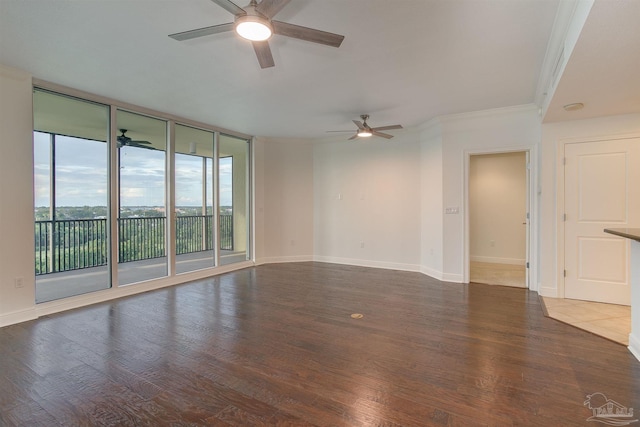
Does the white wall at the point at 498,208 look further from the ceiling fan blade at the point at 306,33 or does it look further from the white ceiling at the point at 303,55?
the ceiling fan blade at the point at 306,33

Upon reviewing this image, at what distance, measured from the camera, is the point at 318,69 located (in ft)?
10.6

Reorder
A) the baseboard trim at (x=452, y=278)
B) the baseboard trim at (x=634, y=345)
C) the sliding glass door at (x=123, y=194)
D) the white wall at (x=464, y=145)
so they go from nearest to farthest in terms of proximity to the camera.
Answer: the baseboard trim at (x=634, y=345), the sliding glass door at (x=123, y=194), the white wall at (x=464, y=145), the baseboard trim at (x=452, y=278)

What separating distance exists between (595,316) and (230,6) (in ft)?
15.1

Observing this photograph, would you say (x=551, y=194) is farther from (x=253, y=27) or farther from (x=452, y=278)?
(x=253, y=27)

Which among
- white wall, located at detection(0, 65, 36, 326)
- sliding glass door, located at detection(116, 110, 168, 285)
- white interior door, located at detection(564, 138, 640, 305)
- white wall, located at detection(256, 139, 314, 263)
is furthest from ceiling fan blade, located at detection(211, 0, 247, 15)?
white wall, located at detection(256, 139, 314, 263)

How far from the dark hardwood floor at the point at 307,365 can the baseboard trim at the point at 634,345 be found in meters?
0.07

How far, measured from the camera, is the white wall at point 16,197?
3.28m

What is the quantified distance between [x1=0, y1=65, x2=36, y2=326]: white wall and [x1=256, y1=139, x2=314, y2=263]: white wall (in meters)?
3.78

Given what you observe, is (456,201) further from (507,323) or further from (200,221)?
(200,221)

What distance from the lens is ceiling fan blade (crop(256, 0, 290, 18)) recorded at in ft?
5.99

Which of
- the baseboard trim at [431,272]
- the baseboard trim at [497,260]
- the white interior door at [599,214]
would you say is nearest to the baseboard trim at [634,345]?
the white interior door at [599,214]

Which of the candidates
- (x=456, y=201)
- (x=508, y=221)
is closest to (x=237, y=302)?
(x=456, y=201)

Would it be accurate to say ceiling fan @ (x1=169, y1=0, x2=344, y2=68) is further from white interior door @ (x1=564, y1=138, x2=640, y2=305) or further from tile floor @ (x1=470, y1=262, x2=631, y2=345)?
white interior door @ (x1=564, y1=138, x2=640, y2=305)

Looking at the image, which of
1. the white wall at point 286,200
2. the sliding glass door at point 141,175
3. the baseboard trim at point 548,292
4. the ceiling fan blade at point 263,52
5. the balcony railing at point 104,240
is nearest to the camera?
the ceiling fan blade at point 263,52
